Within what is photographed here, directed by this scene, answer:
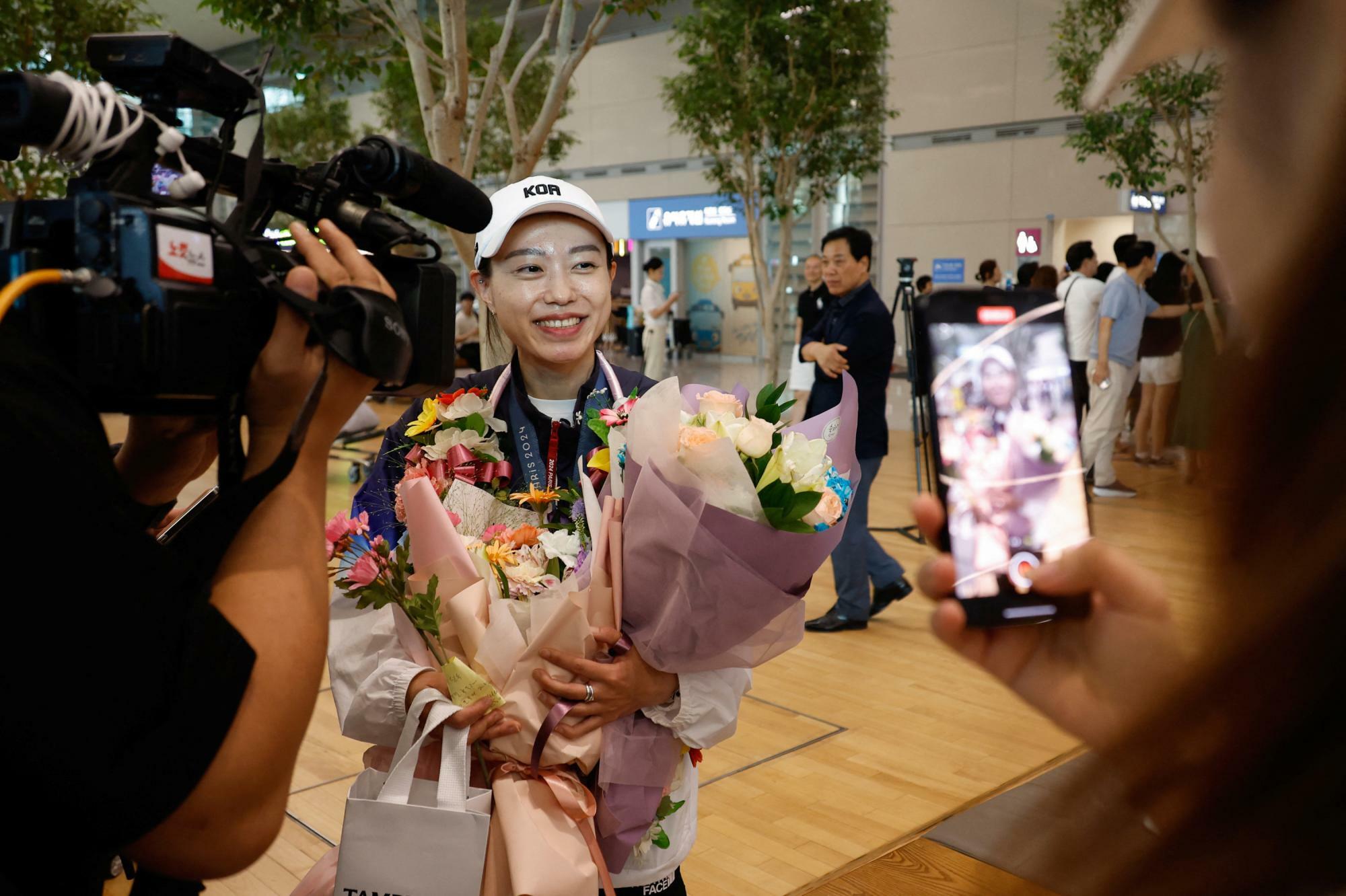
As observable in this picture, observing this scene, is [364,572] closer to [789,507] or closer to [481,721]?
[481,721]

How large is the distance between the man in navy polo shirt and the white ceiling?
10148mm

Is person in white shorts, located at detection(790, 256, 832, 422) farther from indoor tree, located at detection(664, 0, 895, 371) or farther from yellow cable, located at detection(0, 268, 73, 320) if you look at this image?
yellow cable, located at detection(0, 268, 73, 320)

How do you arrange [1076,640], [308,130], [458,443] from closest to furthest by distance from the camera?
[1076,640] < [458,443] < [308,130]

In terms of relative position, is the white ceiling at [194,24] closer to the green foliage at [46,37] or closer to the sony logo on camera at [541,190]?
the green foliage at [46,37]

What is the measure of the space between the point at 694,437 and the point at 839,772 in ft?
7.31

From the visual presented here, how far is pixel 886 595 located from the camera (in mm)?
4969

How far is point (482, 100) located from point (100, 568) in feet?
14.6

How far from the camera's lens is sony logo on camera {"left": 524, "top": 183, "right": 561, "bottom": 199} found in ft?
6.41

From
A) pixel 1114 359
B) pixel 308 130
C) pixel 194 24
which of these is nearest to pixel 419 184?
pixel 1114 359

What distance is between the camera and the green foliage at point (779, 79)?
29.8ft

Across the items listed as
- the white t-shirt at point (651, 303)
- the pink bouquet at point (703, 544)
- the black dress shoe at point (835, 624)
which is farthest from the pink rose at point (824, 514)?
the white t-shirt at point (651, 303)

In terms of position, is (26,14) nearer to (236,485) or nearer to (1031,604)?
(236,485)

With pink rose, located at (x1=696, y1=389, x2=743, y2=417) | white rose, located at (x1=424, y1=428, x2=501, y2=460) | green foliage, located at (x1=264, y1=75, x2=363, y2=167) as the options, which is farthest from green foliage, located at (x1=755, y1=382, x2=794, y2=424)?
green foliage, located at (x1=264, y1=75, x2=363, y2=167)

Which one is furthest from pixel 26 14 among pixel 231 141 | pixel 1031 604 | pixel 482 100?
pixel 1031 604
